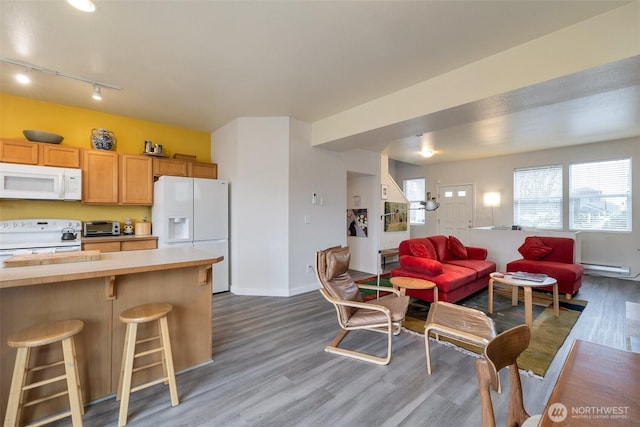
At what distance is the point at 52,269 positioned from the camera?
1.75m

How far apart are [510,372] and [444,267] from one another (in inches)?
130

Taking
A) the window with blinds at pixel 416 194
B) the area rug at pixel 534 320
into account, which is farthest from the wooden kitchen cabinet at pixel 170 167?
the window with blinds at pixel 416 194

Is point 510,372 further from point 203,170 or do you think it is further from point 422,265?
point 203,170

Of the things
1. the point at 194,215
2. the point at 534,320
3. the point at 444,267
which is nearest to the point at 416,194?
the point at 444,267

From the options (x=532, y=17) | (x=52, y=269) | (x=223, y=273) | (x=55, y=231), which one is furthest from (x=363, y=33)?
(x=55, y=231)

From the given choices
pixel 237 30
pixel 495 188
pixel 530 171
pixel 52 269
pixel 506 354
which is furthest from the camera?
pixel 495 188

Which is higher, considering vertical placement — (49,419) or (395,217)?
(395,217)

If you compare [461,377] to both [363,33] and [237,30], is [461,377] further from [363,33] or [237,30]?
[237,30]

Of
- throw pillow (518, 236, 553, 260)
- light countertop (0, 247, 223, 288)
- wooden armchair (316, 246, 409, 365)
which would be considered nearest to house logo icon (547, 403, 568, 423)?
wooden armchair (316, 246, 409, 365)

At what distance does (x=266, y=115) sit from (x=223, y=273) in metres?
2.67

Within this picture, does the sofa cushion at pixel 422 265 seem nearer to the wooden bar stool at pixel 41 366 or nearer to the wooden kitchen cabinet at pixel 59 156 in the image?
the wooden bar stool at pixel 41 366

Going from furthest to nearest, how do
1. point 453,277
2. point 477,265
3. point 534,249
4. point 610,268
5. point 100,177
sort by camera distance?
point 610,268 → point 534,249 → point 477,265 → point 100,177 → point 453,277

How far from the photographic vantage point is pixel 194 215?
14.0 ft

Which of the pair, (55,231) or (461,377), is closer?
(461,377)
